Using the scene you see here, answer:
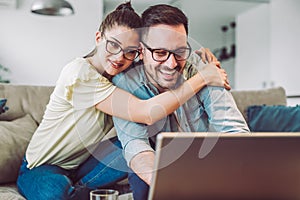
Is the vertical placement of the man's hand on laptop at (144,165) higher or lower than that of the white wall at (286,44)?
lower

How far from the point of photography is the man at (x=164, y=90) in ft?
4.33

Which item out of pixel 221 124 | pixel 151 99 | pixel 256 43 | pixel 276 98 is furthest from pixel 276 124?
pixel 256 43

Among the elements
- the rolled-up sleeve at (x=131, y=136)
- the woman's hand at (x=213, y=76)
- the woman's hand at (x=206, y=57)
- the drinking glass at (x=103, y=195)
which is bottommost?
the drinking glass at (x=103, y=195)

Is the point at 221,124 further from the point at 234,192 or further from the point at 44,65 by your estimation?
the point at 44,65

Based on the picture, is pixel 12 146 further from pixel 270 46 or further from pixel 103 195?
pixel 270 46

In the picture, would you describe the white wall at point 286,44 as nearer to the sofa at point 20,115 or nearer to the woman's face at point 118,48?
the sofa at point 20,115

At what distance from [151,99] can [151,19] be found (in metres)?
0.27

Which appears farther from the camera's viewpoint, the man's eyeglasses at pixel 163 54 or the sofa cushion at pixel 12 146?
the sofa cushion at pixel 12 146

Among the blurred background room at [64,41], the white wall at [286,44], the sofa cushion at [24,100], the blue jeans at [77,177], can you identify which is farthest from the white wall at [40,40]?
the blue jeans at [77,177]

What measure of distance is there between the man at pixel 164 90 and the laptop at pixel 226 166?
0.45 metres

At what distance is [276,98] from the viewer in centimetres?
233

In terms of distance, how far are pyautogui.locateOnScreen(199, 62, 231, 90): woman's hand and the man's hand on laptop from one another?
319 mm

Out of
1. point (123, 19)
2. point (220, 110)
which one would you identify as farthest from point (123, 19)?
point (220, 110)

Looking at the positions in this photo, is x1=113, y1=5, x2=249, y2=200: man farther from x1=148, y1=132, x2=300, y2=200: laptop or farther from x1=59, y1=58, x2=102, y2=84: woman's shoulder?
Result: x1=148, y1=132, x2=300, y2=200: laptop
